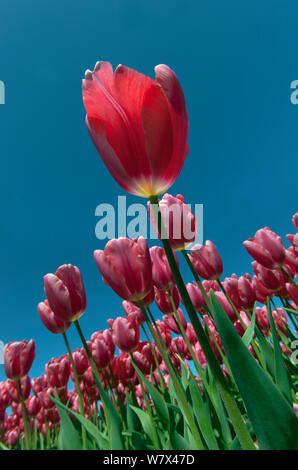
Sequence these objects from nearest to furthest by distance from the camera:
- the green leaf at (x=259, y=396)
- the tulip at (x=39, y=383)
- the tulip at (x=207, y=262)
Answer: the green leaf at (x=259, y=396)
the tulip at (x=207, y=262)
the tulip at (x=39, y=383)

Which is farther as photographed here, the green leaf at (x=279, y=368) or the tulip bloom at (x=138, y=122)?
the green leaf at (x=279, y=368)

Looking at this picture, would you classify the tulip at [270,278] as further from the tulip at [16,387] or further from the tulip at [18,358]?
the tulip at [16,387]

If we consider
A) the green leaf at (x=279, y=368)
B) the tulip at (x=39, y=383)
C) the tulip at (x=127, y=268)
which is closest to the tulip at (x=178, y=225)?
the tulip at (x=127, y=268)

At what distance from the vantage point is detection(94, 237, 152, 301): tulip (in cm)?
133

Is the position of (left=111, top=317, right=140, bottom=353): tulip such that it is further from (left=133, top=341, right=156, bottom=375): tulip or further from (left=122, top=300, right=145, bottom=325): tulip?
(left=133, top=341, right=156, bottom=375): tulip

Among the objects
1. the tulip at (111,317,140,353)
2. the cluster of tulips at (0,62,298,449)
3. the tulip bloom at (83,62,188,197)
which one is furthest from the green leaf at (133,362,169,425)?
the tulip bloom at (83,62,188,197)

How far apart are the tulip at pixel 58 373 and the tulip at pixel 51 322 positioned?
127 cm

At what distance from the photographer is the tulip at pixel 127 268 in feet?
4.38

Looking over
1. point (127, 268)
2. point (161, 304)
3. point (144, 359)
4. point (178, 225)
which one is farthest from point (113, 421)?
point (144, 359)

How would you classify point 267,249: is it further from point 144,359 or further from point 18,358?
point 18,358

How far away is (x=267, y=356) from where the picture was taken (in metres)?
1.48

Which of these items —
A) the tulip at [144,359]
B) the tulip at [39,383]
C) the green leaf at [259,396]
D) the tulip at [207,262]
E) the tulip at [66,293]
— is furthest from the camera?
the tulip at [39,383]
